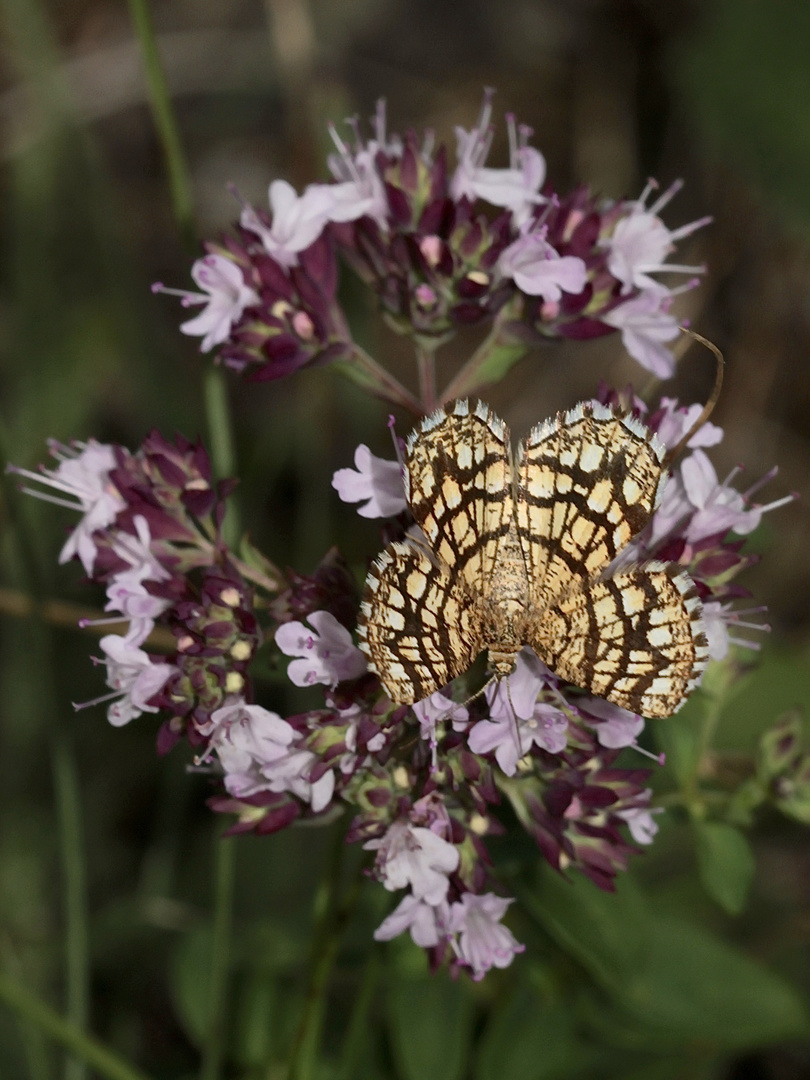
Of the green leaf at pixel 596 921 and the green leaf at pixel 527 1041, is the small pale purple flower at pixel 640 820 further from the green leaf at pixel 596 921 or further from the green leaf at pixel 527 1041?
the green leaf at pixel 527 1041

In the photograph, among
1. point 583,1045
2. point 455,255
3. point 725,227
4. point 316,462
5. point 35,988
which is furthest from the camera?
point 725,227

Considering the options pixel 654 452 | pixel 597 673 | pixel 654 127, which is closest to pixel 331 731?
pixel 597 673

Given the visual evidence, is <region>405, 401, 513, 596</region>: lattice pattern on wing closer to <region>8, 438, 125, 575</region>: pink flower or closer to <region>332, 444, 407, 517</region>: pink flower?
Answer: <region>332, 444, 407, 517</region>: pink flower

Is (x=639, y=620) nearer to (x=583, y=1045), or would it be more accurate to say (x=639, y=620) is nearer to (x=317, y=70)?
(x=583, y=1045)

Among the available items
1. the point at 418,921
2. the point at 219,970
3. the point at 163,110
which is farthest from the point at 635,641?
the point at 163,110

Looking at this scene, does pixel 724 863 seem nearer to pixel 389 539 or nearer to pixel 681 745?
pixel 681 745

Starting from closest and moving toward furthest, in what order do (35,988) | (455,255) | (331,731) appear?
(331,731) < (455,255) < (35,988)

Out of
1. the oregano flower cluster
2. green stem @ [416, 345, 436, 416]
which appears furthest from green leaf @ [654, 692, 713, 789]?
green stem @ [416, 345, 436, 416]
